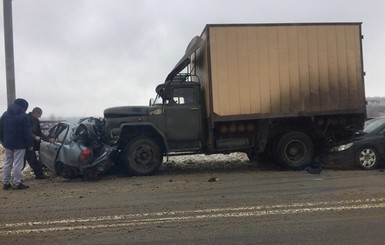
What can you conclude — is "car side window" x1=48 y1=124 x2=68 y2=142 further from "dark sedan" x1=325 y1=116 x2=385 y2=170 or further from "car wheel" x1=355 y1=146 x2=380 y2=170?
"car wheel" x1=355 y1=146 x2=380 y2=170

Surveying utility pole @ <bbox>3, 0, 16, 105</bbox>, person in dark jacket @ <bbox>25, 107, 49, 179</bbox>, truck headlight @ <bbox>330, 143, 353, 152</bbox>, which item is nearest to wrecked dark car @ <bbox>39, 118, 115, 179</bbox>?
person in dark jacket @ <bbox>25, 107, 49, 179</bbox>

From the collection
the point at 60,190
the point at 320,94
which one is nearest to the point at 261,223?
the point at 60,190

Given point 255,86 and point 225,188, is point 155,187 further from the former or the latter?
point 255,86

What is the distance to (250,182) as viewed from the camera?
9.55m

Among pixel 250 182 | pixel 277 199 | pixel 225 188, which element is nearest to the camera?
pixel 277 199

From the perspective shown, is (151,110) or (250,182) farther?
(151,110)

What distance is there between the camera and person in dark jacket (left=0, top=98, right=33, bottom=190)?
9625mm

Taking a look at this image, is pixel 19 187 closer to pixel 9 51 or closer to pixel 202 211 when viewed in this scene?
pixel 9 51

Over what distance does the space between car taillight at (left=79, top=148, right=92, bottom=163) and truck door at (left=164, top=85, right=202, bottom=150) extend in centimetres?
205

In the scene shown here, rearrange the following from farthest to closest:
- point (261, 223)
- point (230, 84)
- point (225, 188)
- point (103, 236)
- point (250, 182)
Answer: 1. point (230, 84)
2. point (250, 182)
3. point (225, 188)
4. point (261, 223)
5. point (103, 236)

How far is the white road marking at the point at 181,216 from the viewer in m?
6.16

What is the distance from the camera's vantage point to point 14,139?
970cm

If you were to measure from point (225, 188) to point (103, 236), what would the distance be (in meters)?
3.63

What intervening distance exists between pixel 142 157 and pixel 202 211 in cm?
438
